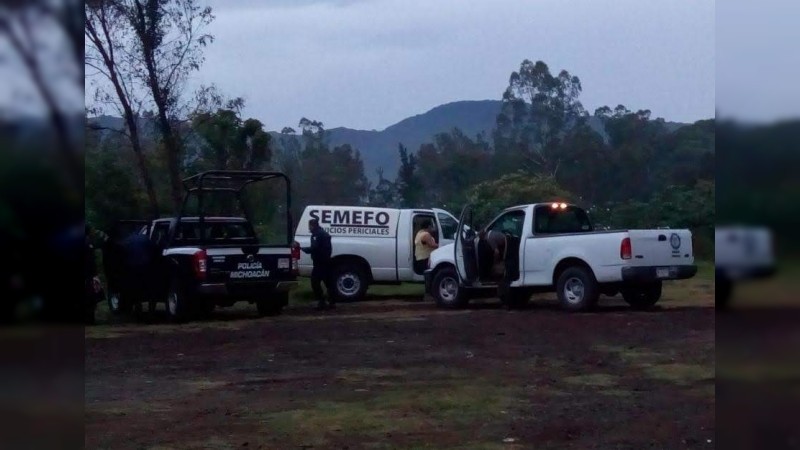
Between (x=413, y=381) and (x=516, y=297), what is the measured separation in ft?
22.3

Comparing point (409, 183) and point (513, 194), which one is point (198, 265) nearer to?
point (513, 194)

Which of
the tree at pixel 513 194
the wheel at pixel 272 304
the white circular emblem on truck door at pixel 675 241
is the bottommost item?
the wheel at pixel 272 304

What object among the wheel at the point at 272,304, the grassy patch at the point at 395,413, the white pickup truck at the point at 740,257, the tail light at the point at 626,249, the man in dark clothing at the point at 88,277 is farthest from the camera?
the wheel at the point at 272,304

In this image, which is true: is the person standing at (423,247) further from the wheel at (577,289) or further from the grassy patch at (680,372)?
the grassy patch at (680,372)

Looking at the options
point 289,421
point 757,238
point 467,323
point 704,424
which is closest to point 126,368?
point 289,421

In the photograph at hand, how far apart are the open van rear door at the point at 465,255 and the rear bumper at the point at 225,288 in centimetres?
257

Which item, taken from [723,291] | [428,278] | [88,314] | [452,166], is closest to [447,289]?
[428,278]

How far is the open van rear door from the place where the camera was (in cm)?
1617

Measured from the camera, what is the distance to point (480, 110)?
16.6m

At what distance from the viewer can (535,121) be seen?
18172 millimetres

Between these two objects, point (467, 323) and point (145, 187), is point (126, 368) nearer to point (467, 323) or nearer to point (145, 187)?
point (145, 187)

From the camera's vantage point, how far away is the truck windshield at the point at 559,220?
15812 mm

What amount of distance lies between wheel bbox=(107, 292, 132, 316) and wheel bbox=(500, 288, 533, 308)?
5.51m

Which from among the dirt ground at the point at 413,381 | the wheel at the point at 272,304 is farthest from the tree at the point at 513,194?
the wheel at the point at 272,304
